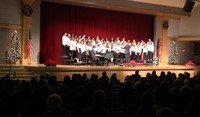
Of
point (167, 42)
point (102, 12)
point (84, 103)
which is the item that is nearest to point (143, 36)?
point (167, 42)

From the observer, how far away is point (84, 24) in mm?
17891

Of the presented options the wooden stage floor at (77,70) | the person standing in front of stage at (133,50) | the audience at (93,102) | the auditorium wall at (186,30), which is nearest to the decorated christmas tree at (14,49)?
the wooden stage floor at (77,70)

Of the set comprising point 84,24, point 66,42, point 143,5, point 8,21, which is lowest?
point 66,42

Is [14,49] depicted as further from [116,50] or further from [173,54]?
[173,54]

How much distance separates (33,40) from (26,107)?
10885 millimetres

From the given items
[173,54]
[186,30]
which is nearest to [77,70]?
[173,54]

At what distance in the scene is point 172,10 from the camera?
61.5 feet

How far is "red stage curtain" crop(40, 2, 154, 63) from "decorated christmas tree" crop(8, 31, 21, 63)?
2059 millimetres

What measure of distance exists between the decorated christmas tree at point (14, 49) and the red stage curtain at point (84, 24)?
6.75 feet

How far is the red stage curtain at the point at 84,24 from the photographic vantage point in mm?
16312

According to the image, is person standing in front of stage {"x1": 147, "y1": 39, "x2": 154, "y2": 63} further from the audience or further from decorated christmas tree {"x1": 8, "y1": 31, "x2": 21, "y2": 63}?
the audience

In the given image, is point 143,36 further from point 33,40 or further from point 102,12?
point 33,40

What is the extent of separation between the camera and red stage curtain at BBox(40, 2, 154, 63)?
16312mm

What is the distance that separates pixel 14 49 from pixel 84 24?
548cm
